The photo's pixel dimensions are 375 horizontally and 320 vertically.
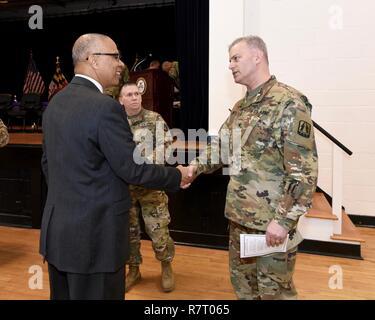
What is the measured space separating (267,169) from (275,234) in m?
0.32

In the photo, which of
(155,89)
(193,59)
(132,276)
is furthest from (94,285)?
(155,89)

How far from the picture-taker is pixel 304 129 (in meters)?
1.75

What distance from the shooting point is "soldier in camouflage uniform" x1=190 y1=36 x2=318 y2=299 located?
1.75 m

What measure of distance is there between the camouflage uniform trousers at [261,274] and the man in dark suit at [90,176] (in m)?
0.62

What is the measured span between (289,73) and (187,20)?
1521 mm

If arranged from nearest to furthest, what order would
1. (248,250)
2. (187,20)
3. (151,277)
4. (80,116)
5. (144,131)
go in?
1. (80,116)
2. (248,250)
3. (144,131)
4. (151,277)
5. (187,20)

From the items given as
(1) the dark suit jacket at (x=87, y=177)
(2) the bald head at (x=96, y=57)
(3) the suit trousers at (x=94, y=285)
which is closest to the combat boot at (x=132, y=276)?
(3) the suit trousers at (x=94, y=285)

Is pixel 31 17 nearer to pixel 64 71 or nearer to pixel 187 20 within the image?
pixel 64 71

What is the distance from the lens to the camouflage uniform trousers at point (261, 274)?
6.16 feet

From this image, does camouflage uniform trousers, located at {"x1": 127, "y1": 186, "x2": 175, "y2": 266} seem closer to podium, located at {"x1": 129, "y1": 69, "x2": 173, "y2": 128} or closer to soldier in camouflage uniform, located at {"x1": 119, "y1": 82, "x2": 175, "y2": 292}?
soldier in camouflage uniform, located at {"x1": 119, "y1": 82, "x2": 175, "y2": 292}

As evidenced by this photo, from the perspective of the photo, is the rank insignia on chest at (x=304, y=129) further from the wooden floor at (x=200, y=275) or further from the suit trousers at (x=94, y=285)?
the wooden floor at (x=200, y=275)

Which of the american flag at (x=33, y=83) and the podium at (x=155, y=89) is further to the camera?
the american flag at (x=33, y=83)

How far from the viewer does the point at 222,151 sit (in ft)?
7.16

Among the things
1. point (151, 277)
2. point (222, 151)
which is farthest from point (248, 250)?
point (151, 277)
